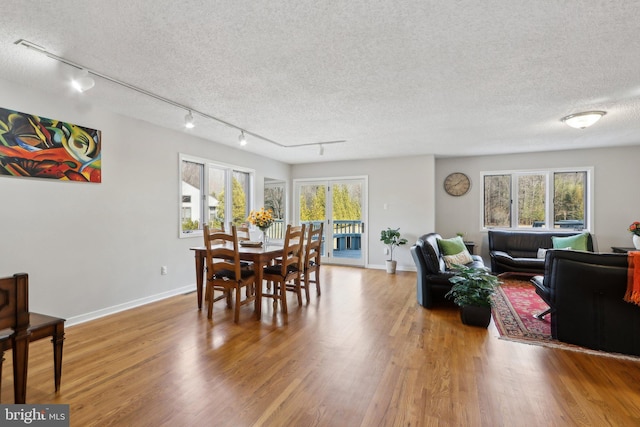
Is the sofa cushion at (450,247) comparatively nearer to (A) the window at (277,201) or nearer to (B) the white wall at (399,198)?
(B) the white wall at (399,198)

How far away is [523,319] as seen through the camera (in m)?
3.45

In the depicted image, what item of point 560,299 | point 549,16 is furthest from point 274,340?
point 549,16

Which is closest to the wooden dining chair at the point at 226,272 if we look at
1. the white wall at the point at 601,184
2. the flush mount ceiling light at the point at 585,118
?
the flush mount ceiling light at the point at 585,118

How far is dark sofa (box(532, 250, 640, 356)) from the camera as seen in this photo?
2.53m

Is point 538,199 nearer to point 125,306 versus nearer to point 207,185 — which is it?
point 207,185

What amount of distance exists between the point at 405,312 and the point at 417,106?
2.43m

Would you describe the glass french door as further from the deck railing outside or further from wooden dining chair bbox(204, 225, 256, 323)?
wooden dining chair bbox(204, 225, 256, 323)

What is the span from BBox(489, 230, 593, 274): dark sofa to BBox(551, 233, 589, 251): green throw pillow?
4.2 inches

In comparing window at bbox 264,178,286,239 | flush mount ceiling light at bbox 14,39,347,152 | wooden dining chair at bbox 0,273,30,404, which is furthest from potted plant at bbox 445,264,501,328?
window at bbox 264,178,286,239

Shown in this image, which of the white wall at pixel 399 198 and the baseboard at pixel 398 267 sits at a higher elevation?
the white wall at pixel 399 198

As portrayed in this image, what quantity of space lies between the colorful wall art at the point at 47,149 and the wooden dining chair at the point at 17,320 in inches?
73.8

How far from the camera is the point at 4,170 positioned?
110 inches

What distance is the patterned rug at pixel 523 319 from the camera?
2.80 m

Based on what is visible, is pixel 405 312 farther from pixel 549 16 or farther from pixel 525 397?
pixel 549 16
